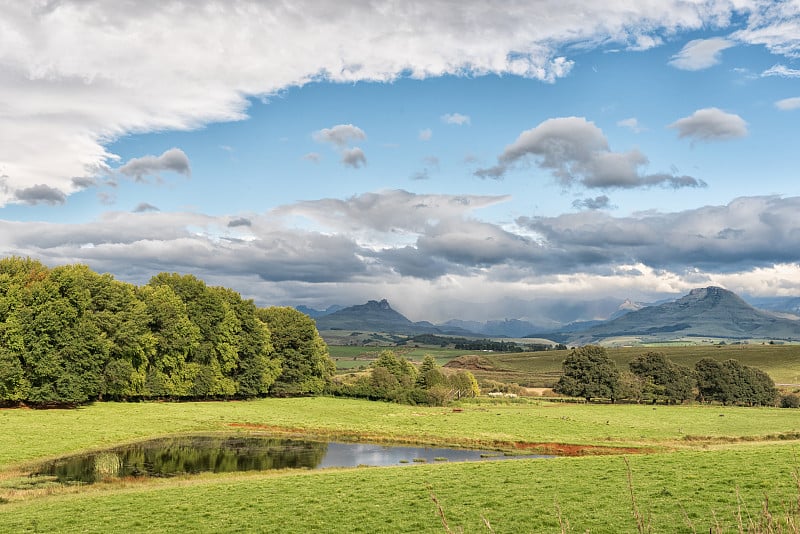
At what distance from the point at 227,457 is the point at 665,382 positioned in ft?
311

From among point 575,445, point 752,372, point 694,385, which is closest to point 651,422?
point 575,445

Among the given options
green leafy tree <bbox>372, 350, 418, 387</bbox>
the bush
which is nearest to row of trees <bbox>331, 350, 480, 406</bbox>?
green leafy tree <bbox>372, 350, 418, 387</bbox>

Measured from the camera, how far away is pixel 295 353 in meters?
108

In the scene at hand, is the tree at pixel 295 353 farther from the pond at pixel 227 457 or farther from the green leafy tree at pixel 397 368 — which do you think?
the pond at pixel 227 457

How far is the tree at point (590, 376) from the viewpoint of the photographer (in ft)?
372

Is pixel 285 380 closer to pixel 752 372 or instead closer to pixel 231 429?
pixel 231 429

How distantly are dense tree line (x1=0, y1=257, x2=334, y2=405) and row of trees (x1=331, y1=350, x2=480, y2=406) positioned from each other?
818 centimetres

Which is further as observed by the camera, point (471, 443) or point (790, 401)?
→ point (790, 401)

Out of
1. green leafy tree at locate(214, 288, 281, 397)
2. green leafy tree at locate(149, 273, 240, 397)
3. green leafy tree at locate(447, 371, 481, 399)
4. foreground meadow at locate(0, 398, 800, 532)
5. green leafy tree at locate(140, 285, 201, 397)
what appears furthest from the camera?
green leafy tree at locate(447, 371, 481, 399)

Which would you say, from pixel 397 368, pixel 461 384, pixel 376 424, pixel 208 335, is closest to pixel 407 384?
pixel 397 368

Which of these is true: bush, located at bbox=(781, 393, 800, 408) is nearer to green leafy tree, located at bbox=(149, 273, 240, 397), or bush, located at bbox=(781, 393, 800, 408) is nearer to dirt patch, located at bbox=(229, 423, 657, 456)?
dirt patch, located at bbox=(229, 423, 657, 456)

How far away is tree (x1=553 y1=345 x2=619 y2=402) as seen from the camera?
113 meters

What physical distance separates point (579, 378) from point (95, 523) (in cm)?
10459

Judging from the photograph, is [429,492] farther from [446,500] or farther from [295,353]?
[295,353]
